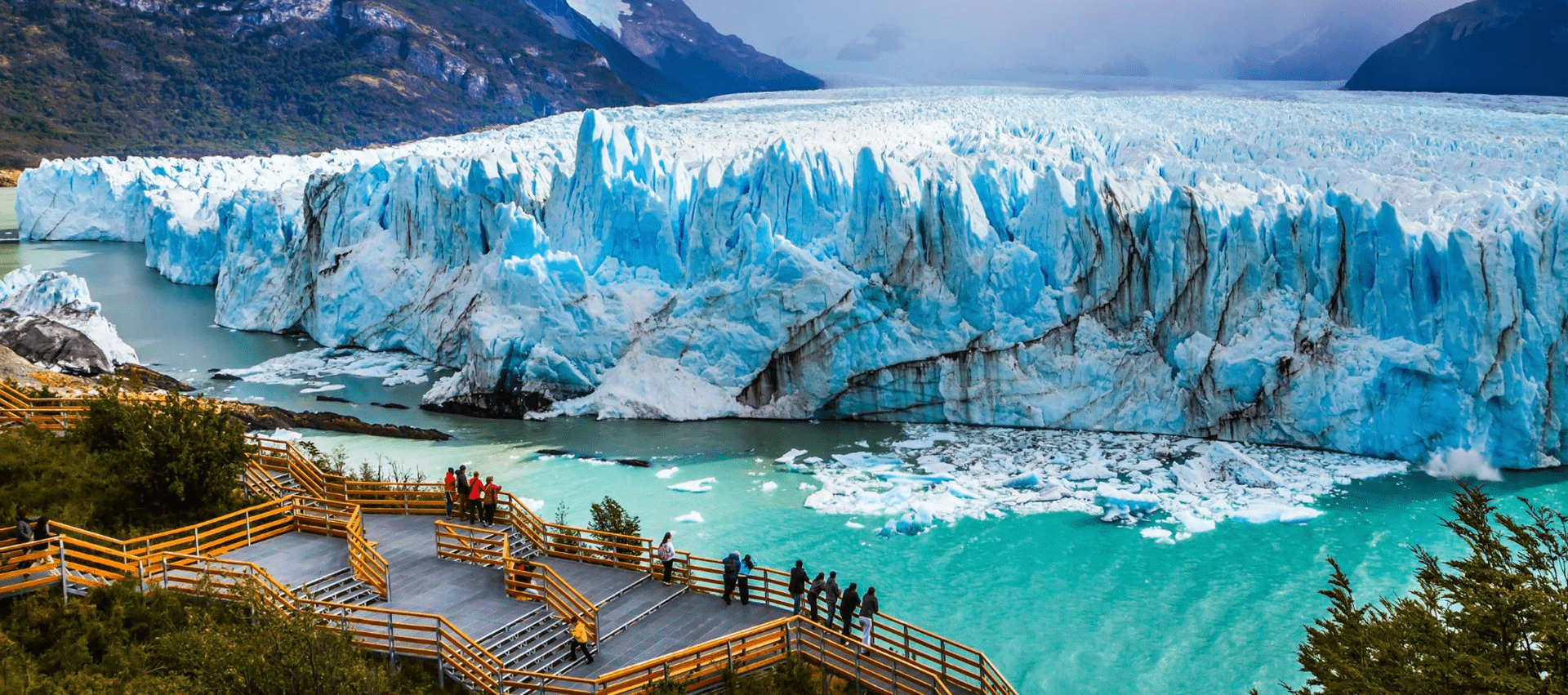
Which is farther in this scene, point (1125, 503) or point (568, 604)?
point (1125, 503)

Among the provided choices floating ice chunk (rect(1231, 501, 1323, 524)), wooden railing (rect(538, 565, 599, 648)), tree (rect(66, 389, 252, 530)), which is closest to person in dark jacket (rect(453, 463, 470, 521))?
wooden railing (rect(538, 565, 599, 648))

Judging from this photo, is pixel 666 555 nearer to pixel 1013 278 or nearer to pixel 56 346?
pixel 1013 278

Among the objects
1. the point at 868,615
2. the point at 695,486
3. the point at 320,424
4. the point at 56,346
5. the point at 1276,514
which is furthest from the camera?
the point at 56,346

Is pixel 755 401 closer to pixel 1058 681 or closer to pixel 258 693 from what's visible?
pixel 1058 681

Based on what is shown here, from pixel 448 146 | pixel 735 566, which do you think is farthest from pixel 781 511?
pixel 448 146

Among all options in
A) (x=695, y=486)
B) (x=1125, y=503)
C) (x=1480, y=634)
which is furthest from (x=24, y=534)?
(x=1125, y=503)
